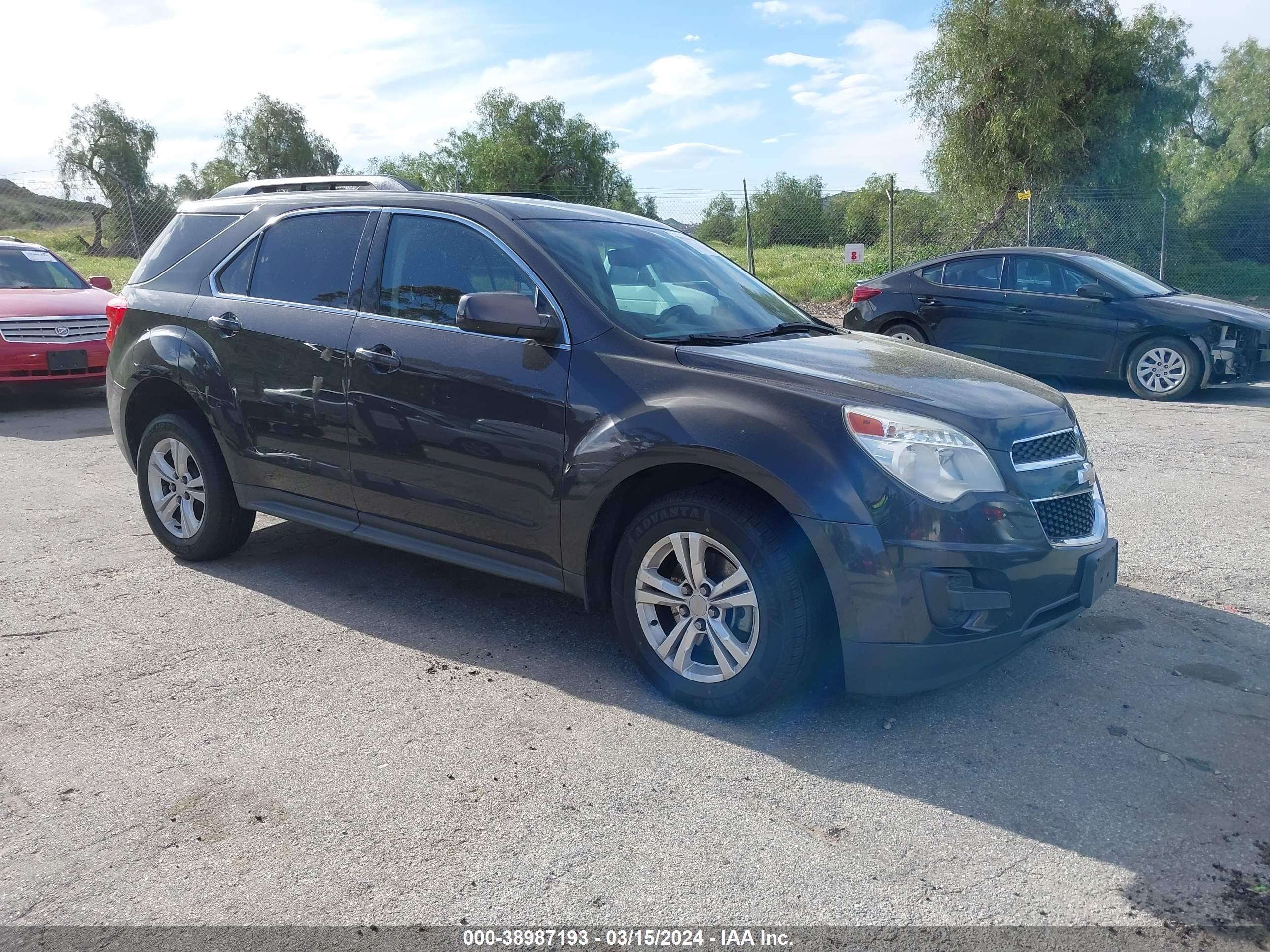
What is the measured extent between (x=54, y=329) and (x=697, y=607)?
30.4 ft

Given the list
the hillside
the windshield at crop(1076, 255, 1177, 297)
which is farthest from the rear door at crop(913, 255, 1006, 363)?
the hillside

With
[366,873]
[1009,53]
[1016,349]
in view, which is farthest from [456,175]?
[366,873]

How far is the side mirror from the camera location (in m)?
3.83

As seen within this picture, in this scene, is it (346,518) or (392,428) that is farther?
(346,518)

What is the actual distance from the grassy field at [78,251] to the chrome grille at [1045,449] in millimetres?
17344

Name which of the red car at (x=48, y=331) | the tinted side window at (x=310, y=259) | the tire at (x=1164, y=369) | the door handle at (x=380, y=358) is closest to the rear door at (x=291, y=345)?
the tinted side window at (x=310, y=259)

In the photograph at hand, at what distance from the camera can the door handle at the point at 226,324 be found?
4879 mm

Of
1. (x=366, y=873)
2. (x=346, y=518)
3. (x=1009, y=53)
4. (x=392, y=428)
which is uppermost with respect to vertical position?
(x=1009, y=53)

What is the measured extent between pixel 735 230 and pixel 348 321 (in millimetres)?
15305

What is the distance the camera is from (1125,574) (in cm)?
506

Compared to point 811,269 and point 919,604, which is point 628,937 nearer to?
point 919,604

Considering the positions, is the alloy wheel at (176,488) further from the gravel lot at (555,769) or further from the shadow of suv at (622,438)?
the gravel lot at (555,769)

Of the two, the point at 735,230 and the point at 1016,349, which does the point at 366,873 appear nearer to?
the point at 1016,349

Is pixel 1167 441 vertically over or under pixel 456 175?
under
